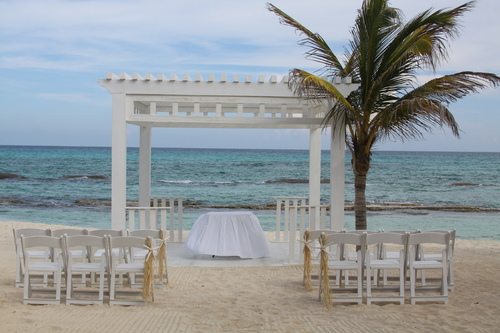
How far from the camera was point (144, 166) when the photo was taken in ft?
46.5

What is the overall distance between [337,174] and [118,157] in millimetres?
3384

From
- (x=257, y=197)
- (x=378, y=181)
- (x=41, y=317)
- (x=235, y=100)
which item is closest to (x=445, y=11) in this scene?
(x=235, y=100)

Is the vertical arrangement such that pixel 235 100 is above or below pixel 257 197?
above

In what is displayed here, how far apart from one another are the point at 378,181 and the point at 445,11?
37417mm

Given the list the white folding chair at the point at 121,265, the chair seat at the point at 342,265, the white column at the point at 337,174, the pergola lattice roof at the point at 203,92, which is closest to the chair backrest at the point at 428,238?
the chair seat at the point at 342,265

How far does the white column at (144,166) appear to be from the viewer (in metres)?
14.0

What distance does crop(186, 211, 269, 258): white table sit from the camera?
11.7 metres

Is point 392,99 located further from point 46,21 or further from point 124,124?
point 46,21

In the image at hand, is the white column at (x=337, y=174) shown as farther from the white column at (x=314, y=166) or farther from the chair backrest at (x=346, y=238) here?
the chair backrest at (x=346, y=238)

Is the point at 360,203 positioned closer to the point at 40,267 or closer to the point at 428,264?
the point at 428,264

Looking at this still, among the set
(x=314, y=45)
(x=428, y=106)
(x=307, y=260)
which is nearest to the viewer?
(x=307, y=260)

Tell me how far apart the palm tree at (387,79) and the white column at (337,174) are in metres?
0.20

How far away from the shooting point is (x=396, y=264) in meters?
8.16

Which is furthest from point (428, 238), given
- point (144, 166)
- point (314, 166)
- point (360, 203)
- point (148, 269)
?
point (144, 166)
